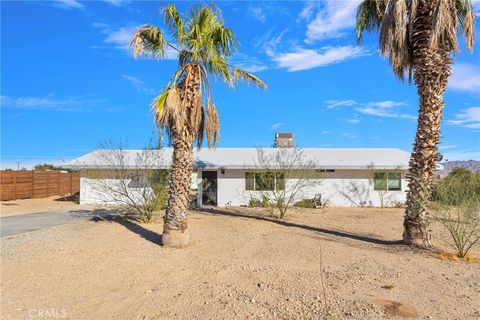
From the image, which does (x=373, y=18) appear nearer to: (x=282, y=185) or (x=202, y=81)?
(x=202, y=81)

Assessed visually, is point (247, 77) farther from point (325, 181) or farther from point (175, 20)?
point (325, 181)

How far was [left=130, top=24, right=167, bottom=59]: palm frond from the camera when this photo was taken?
977 cm

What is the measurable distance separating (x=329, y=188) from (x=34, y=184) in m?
21.3

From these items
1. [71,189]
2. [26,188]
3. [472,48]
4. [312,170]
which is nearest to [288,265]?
[472,48]

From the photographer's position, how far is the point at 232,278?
6.84 m

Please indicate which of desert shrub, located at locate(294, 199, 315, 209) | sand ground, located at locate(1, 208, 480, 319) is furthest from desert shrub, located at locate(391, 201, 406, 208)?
sand ground, located at locate(1, 208, 480, 319)

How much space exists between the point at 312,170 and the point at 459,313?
15.3 metres

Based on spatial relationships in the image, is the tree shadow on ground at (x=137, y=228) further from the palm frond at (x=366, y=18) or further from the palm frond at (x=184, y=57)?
the palm frond at (x=366, y=18)

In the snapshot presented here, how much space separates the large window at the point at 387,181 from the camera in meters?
22.2

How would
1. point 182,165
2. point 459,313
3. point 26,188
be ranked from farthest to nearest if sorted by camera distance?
1. point 26,188
2. point 182,165
3. point 459,313

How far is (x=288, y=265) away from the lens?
306 inches

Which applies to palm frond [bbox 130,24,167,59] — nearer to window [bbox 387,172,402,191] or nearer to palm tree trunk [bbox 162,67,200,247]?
palm tree trunk [bbox 162,67,200,247]

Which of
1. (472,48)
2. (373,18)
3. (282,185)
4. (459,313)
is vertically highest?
(373,18)
